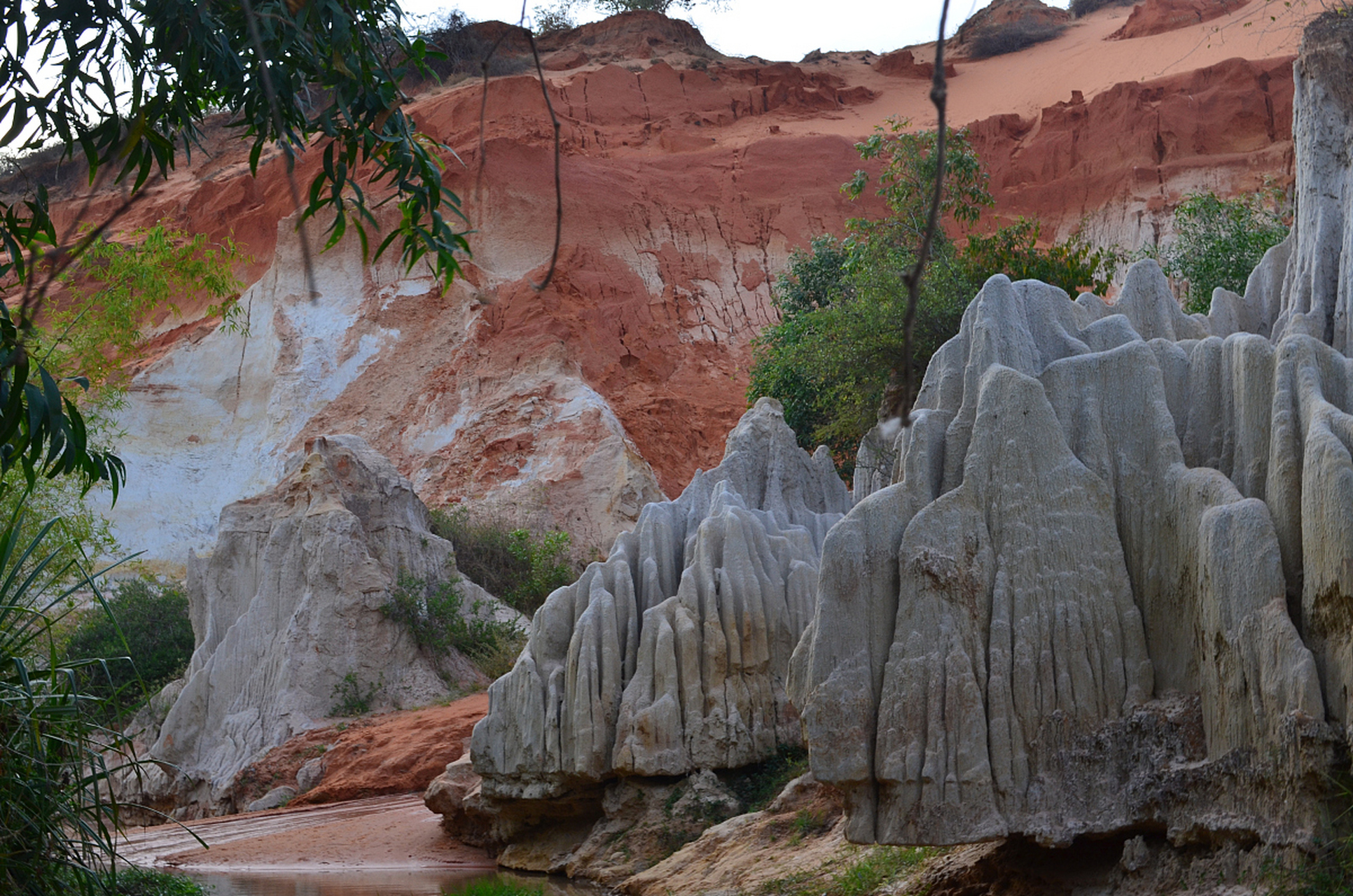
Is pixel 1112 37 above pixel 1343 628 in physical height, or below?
above

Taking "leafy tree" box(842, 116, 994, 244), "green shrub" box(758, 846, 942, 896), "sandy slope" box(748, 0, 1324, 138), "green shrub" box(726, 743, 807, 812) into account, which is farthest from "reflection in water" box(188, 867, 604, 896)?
"sandy slope" box(748, 0, 1324, 138)

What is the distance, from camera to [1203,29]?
37.5m

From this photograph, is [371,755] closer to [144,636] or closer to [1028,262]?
[144,636]

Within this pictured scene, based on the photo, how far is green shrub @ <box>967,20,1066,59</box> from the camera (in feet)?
148

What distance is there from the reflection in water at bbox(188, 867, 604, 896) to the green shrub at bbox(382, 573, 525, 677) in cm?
754

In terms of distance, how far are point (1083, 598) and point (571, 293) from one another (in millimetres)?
26534

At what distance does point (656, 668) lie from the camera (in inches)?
439

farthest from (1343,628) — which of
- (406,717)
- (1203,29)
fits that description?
(1203,29)

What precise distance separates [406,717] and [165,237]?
8.14 metres

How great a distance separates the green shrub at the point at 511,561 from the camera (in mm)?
24000

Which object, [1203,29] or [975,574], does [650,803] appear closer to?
[975,574]

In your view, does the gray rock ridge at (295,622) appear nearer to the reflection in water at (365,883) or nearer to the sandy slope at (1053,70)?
the reflection in water at (365,883)

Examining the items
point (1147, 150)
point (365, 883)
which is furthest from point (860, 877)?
point (1147, 150)

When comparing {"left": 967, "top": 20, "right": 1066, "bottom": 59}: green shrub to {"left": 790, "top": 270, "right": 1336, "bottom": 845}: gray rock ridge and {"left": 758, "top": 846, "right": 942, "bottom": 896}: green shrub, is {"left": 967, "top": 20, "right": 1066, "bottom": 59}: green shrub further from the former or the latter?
{"left": 758, "top": 846, "right": 942, "bottom": 896}: green shrub
